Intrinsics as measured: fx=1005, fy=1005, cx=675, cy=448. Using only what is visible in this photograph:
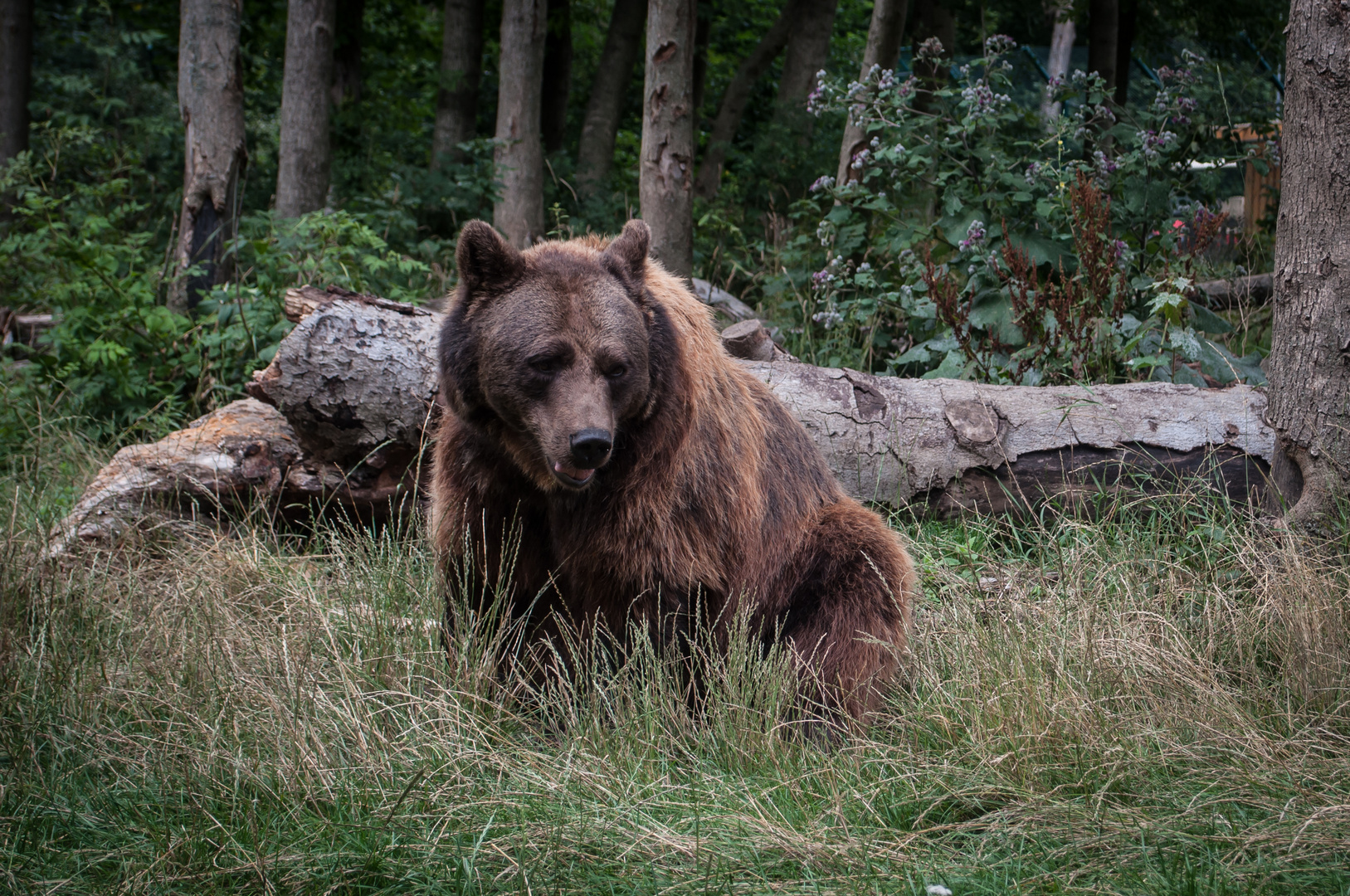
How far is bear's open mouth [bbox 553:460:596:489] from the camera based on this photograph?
3.28 metres

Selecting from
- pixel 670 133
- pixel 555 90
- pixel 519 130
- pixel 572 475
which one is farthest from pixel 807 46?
pixel 572 475

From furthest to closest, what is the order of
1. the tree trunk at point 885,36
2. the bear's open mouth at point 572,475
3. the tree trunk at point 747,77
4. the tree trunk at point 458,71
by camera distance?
the tree trunk at point 747,77, the tree trunk at point 458,71, the tree trunk at point 885,36, the bear's open mouth at point 572,475

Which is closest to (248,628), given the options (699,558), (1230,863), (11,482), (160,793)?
(160,793)

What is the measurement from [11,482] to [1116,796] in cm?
574

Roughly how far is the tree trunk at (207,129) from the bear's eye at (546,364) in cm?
534

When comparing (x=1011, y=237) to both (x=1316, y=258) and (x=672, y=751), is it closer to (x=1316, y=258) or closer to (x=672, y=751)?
(x=1316, y=258)

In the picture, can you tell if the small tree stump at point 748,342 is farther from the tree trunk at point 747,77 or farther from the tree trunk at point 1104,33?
the tree trunk at point 747,77

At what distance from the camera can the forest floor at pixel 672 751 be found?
248cm

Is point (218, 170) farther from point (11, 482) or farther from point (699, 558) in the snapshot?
point (699, 558)

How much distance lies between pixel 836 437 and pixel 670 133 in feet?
10.9

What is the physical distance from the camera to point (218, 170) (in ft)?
25.3

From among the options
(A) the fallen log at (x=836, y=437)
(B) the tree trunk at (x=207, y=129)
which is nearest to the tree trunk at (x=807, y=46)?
(B) the tree trunk at (x=207, y=129)

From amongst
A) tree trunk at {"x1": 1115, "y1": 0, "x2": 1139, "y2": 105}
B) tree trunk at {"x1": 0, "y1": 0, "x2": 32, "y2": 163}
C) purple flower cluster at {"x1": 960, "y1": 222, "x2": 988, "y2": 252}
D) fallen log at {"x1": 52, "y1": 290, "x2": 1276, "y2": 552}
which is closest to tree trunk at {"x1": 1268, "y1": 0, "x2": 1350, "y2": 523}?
fallen log at {"x1": 52, "y1": 290, "x2": 1276, "y2": 552}

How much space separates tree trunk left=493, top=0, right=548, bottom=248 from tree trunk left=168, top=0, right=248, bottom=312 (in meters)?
3.06
